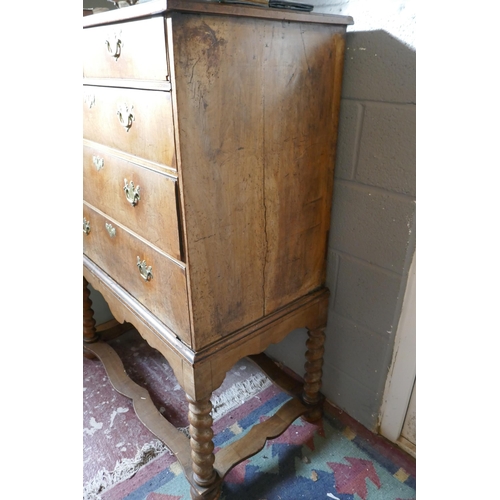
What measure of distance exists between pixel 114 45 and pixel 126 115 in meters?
0.15

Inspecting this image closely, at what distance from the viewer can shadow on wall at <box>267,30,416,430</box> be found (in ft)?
3.33

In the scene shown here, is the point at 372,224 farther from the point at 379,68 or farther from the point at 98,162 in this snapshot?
the point at 98,162

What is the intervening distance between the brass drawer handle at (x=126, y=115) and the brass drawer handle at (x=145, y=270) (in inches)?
13.6

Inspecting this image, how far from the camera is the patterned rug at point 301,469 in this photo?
1.27m

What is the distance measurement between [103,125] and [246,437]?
1052mm

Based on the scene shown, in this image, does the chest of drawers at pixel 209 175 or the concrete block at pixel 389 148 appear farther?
the concrete block at pixel 389 148

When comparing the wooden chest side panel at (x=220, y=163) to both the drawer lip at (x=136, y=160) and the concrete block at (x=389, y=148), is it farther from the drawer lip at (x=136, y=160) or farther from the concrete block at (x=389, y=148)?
the concrete block at (x=389, y=148)

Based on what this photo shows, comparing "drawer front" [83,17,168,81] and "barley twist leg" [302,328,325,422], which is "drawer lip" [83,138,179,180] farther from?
"barley twist leg" [302,328,325,422]

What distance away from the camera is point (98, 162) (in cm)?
114

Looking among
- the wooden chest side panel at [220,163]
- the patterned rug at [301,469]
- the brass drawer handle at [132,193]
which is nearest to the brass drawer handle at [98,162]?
the brass drawer handle at [132,193]

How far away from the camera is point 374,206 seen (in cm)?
116

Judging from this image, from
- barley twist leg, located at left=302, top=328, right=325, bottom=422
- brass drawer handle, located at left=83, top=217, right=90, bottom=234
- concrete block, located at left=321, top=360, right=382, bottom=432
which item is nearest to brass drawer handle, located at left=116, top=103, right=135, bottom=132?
brass drawer handle, located at left=83, top=217, right=90, bottom=234
